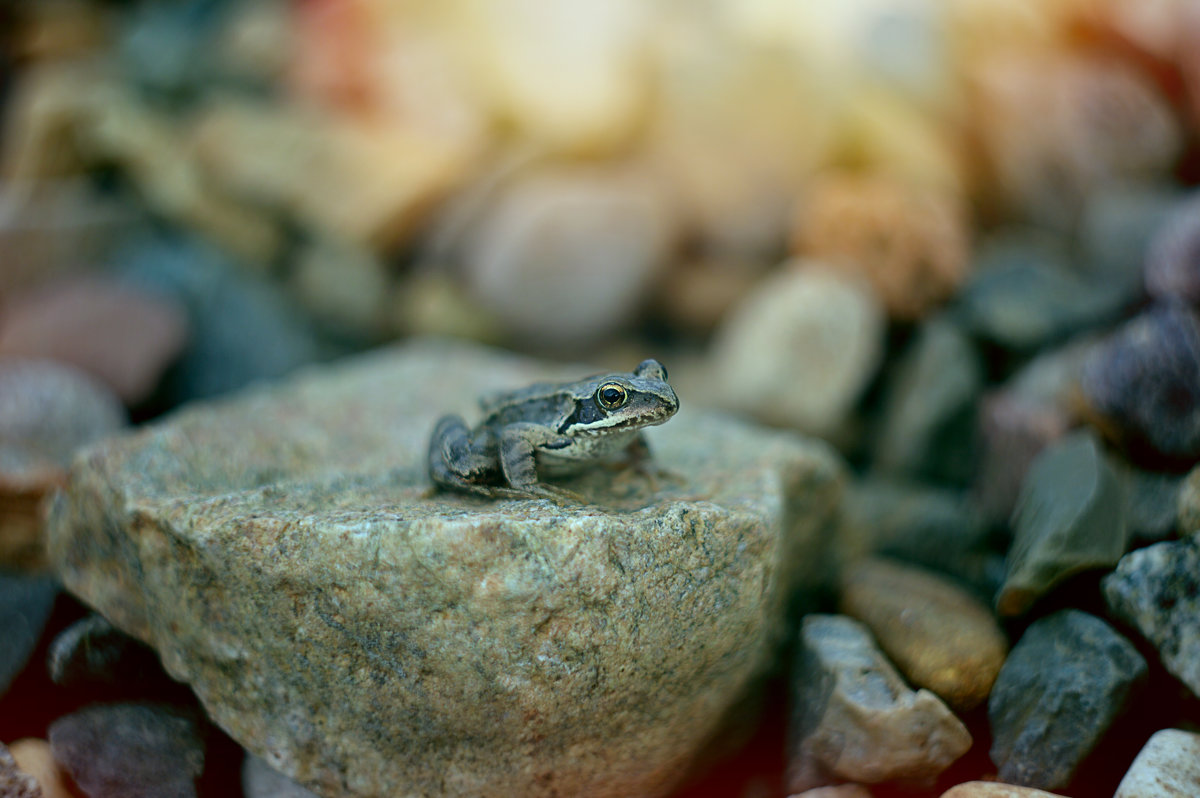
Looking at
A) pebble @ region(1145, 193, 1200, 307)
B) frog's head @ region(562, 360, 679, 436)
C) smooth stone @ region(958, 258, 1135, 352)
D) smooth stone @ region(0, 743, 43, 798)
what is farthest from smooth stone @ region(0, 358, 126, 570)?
pebble @ region(1145, 193, 1200, 307)

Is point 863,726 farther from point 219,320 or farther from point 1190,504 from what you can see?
point 219,320

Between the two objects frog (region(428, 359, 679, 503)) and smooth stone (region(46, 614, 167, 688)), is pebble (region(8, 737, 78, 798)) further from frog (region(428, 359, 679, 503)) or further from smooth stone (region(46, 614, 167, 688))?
frog (region(428, 359, 679, 503))

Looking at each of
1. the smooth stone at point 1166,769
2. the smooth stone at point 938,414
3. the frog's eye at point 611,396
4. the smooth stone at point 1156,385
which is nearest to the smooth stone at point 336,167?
the smooth stone at point 938,414

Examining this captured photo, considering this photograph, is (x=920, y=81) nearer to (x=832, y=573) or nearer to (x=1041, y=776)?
(x=832, y=573)

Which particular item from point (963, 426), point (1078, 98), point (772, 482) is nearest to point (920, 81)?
point (1078, 98)

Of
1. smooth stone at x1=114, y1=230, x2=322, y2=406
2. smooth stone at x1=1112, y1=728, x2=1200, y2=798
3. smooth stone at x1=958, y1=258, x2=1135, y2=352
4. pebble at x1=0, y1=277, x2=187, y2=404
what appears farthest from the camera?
smooth stone at x1=114, y1=230, x2=322, y2=406

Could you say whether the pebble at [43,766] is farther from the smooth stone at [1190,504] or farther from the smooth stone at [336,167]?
the smooth stone at [1190,504]
